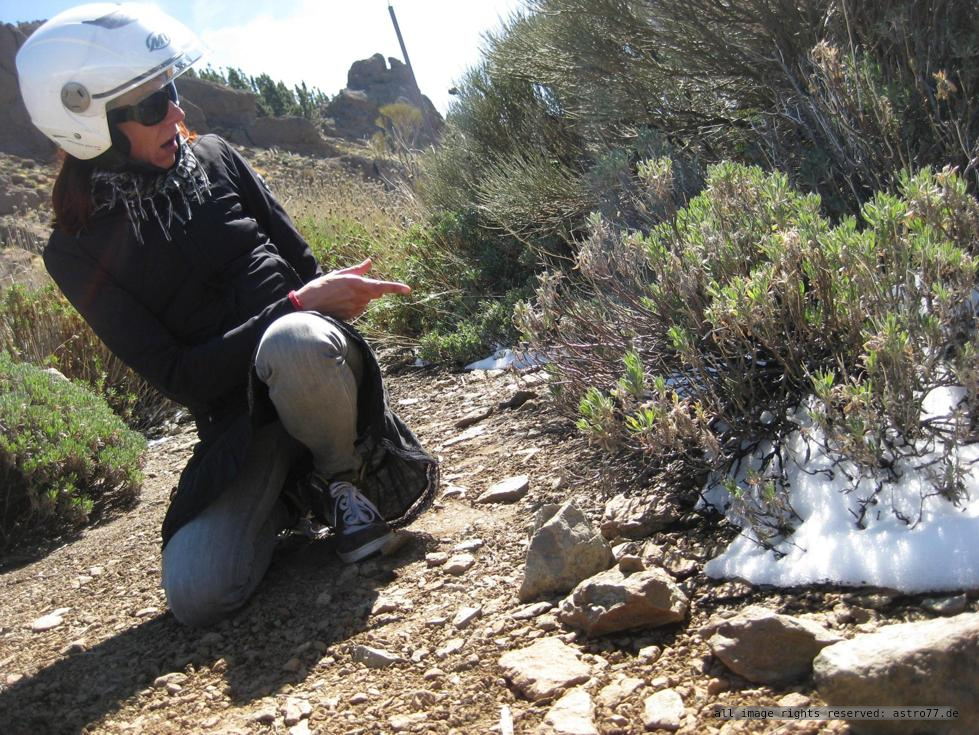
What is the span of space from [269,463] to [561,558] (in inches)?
41.2

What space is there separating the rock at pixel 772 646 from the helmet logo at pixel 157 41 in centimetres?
227

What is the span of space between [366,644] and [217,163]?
166 cm

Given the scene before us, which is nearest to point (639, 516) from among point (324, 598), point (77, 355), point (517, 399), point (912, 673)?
point (324, 598)

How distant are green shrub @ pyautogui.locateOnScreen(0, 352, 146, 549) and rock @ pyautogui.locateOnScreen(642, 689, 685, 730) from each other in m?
2.95

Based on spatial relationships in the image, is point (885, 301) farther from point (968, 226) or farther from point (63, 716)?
point (63, 716)

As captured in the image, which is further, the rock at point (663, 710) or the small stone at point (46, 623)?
the small stone at point (46, 623)

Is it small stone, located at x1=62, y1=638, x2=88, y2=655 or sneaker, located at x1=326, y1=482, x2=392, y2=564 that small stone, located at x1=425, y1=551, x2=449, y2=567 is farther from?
small stone, located at x1=62, y1=638, x2=88, y2=655

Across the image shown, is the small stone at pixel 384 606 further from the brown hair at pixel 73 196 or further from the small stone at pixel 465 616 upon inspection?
the brown hair at pixel 73 196

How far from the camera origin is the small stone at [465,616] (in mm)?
2371

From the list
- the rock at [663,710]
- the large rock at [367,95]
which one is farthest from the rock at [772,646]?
the large rock at [367,95]

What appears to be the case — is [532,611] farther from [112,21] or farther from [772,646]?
[112,21]

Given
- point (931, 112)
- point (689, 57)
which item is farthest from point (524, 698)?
point (689, 57)

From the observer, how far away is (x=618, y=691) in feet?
6.39

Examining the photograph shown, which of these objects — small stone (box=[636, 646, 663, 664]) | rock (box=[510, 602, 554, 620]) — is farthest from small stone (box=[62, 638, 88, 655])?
small stone (box=[636, 646, 663, 664])
